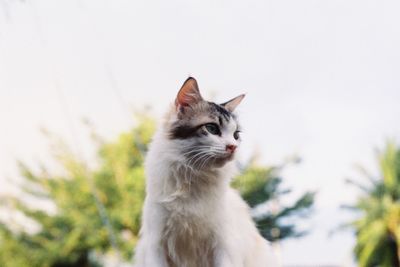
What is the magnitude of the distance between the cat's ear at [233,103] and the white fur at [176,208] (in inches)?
5.2

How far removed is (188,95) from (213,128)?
0.13 m

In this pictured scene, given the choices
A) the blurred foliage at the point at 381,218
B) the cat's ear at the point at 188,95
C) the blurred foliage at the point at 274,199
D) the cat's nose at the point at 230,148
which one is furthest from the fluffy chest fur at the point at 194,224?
the blurred foliage at the point at 381,218

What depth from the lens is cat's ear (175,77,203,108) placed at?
58.7 inches

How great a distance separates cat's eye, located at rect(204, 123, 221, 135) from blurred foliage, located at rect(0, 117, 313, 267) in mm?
10293

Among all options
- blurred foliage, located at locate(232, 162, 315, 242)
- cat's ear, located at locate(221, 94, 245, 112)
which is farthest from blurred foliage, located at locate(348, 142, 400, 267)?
cat's ear, located at locate(221, 94, 245, 112)

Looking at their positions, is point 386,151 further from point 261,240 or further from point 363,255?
point 261,240

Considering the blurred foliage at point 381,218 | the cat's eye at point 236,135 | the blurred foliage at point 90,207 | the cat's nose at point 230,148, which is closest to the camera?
the cat's nose at point 230,148

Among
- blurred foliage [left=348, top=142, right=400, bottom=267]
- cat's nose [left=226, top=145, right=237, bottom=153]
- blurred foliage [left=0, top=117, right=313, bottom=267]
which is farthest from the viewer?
blurred foliage [left=348, top=142, right=400, bottom=267]

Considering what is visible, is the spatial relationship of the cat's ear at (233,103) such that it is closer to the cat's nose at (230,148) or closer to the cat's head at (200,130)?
the cat's head at (200,130)

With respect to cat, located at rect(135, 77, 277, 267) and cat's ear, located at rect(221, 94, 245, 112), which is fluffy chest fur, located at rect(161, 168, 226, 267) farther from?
cat's ear, located at rect(221, 94, 245, 112)

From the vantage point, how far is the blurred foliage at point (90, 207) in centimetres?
1209

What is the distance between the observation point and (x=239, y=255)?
4.94ft

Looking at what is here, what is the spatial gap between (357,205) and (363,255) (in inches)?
77.3

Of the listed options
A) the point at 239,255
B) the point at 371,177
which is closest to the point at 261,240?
the point at 239,255
